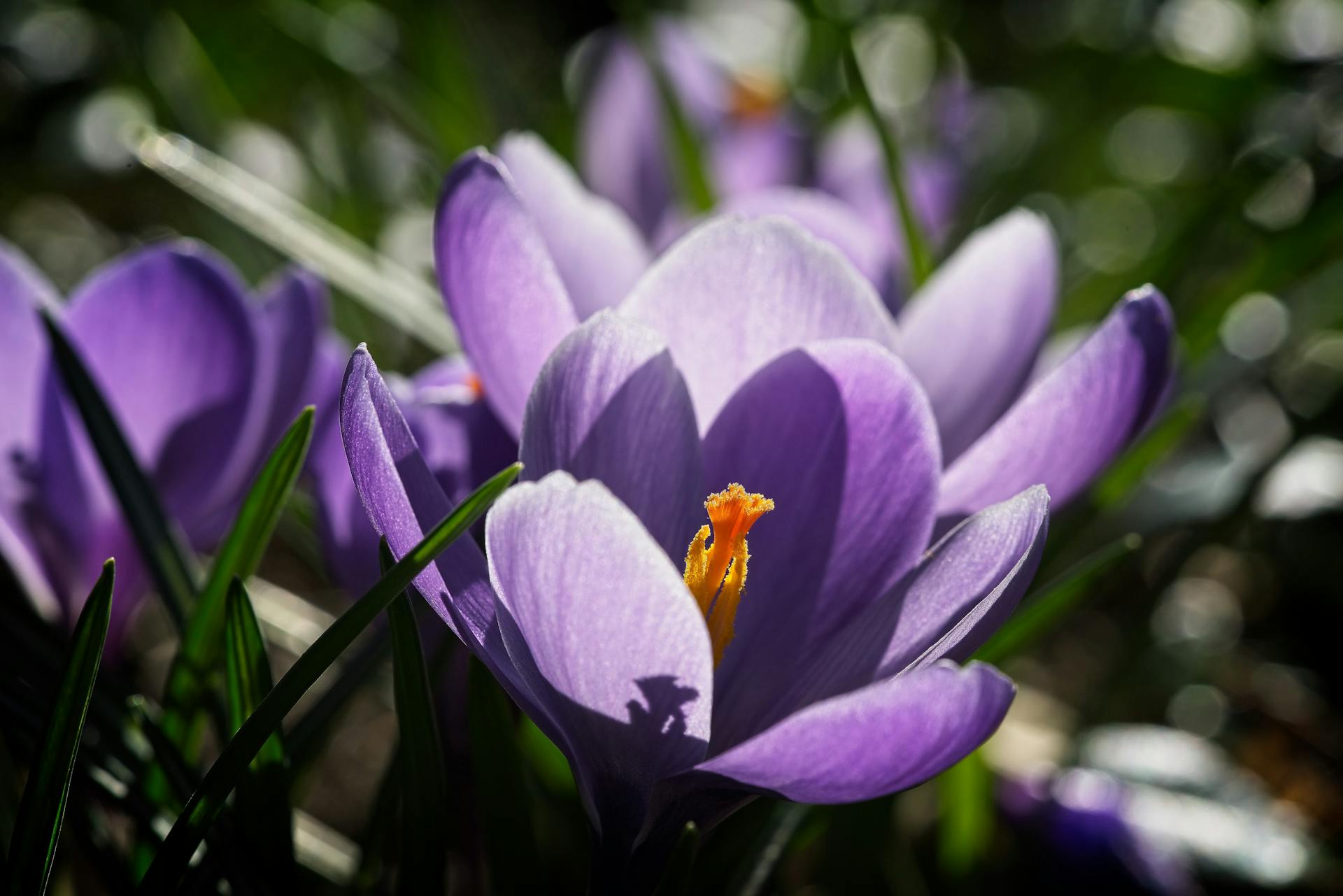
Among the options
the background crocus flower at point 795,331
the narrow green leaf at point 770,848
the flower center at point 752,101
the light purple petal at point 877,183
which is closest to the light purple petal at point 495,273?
the background crocus flower at point 795,331

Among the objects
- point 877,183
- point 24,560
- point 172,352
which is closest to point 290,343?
point 172,352

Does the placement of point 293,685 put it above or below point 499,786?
above

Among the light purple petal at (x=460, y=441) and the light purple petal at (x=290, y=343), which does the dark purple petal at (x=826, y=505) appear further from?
the light purple petal at (x=290, y=343)

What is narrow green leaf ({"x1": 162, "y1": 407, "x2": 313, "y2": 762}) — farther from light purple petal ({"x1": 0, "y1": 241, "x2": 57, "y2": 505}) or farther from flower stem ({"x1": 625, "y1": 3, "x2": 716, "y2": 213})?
flower stem ({"x1": 625, "y1": 3, "x2": 716, "y2": 213})

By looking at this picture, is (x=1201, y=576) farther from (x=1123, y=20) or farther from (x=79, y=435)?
(x=79, y=435)

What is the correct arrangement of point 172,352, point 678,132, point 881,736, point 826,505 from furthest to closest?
1. point 678,132
2. point 172,352
3. point 826,505
4. point 881,736

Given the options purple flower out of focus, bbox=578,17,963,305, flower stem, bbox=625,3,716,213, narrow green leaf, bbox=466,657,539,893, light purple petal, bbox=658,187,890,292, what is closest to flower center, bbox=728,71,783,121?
purple flower out of focus, bbox=578,17,963,305

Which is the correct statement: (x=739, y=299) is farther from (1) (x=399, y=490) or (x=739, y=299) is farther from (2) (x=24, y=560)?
(2) (x=24, y=560)

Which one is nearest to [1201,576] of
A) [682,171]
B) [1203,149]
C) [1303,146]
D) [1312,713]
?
[1312,713]
